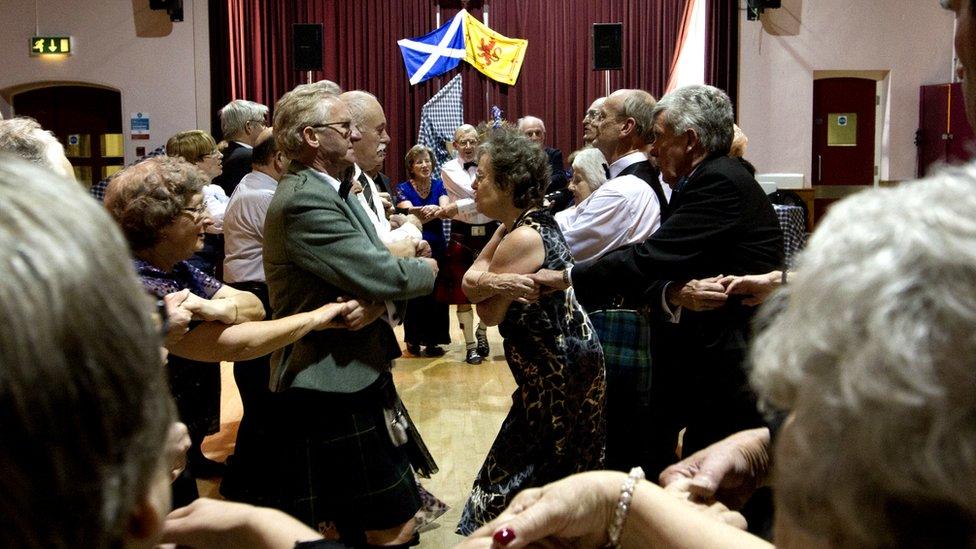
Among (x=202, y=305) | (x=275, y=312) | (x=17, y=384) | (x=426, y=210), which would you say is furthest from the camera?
(x=426, y=210)

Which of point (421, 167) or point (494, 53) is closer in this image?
point (421, 167)

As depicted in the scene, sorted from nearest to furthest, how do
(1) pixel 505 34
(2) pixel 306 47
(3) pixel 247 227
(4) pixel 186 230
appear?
→ 1. (4) pixel 186 230
2. (3) pixel 247 227
3. (2) pixel 306 47
4. (1) pixel 505 34

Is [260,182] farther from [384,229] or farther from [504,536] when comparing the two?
[504,536]

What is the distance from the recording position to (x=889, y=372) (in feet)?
2.19

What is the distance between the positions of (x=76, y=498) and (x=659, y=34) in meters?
12.8

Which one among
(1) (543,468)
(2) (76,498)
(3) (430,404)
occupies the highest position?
(2) (76,498)

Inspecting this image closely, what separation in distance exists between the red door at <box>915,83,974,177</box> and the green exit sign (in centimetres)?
1020

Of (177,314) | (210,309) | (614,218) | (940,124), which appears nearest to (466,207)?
(614,218)

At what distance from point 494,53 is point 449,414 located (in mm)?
8061

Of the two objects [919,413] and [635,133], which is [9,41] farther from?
[919,413]

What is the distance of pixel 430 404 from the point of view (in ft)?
19.1

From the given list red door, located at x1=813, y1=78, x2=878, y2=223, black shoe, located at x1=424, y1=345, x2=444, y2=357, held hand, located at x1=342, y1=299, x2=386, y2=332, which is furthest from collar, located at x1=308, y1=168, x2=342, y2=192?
red door, located at x1=813, y1=78, x2=878, y2=223

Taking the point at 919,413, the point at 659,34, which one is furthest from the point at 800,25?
the point at 919,413

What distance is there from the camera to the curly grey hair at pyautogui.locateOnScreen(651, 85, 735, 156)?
3160 millimetres
